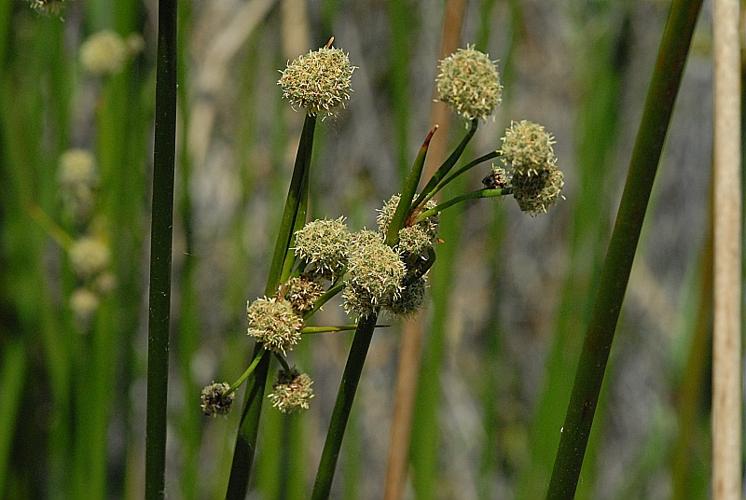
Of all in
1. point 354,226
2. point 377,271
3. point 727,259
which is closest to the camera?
point 377,271

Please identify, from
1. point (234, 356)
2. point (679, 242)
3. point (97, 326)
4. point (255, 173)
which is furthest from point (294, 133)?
point (679, 242)

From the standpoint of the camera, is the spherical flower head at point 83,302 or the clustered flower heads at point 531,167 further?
the spherical flower head at point 83,302

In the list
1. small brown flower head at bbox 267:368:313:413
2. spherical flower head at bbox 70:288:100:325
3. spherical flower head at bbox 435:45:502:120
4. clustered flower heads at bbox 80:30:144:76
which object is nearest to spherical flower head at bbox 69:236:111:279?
spherical flower head at bbox 70:288:100:325

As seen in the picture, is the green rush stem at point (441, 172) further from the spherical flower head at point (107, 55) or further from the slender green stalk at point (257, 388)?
the spherical flower head at point (107, 55)

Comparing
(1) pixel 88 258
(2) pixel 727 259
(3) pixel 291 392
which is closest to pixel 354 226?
(1) pixel 88 258

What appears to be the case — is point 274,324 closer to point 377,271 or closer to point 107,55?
point 377,271

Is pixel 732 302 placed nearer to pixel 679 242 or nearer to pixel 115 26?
pixel 115 26

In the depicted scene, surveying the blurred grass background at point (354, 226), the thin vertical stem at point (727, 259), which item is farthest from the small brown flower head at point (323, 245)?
the blurred grass background at point (354, 226)
